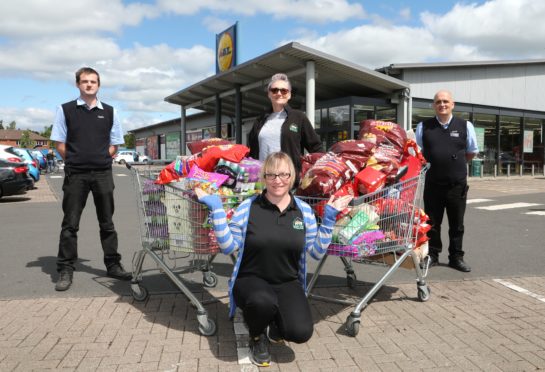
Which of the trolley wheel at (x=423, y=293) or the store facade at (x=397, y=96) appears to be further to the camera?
the store facade at (x=397, y=96)

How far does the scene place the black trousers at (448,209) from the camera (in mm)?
5680

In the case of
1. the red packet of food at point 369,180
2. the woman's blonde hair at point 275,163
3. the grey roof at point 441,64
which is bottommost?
the red packet of food at point 369,180

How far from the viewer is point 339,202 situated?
3.50 metres

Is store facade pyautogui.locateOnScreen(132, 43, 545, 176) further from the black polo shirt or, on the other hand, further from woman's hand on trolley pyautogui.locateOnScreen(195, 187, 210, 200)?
the black polo shirt

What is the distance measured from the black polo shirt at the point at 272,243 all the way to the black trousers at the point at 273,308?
0.27 ft

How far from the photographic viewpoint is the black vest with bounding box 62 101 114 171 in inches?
194

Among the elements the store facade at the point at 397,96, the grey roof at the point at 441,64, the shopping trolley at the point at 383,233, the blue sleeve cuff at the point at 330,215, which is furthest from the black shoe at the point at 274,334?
the grey roof at the point at 441,64

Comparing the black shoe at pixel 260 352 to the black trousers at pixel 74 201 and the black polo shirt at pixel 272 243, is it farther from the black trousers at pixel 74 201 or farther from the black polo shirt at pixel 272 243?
the black trousers at pixel 74 201

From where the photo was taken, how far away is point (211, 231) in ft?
12.3

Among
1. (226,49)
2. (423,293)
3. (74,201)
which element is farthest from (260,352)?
(226,49)

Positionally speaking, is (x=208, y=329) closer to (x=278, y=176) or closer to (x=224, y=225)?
(x=224, y=225)

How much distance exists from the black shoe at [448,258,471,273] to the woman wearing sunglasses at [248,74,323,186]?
8.15ft

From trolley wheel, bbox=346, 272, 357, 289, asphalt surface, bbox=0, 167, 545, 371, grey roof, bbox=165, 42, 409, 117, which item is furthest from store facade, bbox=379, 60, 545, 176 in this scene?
trolley wheel, bbox=346, 272, 357, 289

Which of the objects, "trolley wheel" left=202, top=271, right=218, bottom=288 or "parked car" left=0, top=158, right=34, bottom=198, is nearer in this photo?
"trolley wheel" left=202, top=271, right=218, bottom=288
